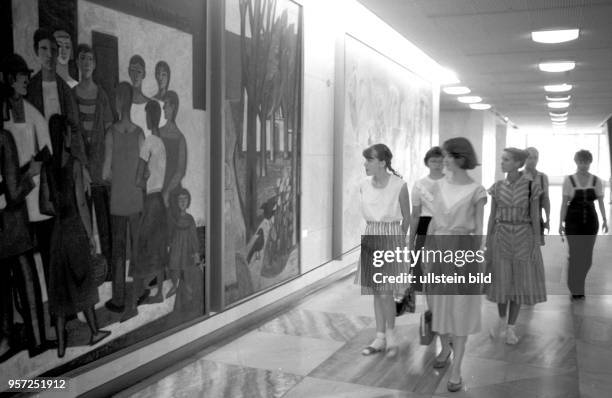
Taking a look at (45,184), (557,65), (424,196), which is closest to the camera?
(45,184)

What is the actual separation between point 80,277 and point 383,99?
8441 mm

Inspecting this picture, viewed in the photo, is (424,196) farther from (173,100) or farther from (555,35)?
(555,35)

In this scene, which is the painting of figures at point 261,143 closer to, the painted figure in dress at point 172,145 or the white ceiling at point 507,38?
the painted figure in dress at point 172,145

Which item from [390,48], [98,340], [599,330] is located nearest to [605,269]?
[599,330]

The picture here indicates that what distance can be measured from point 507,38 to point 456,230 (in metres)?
6.12

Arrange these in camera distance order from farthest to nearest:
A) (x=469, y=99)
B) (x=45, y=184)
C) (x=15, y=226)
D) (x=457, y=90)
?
(x=469, y=99) → (x=457, y=90) → (x=45, y=184) → (x=15, y=226)

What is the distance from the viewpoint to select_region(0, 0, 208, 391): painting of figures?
366cm

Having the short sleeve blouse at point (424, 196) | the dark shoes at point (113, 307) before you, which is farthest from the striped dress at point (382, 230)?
the dark shoes at point (113, 307)

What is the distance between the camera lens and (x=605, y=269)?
36.4 ft

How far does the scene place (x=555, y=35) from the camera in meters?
9.33

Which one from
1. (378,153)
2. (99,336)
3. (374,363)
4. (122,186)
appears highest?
(378,153)

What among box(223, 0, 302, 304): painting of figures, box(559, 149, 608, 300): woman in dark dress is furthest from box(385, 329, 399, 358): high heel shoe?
box(559, 149, 608, 300): woman in dark dress

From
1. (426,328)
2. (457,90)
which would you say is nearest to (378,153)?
(426,328)

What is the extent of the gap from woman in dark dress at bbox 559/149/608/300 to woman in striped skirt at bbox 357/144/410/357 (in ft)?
11.6
